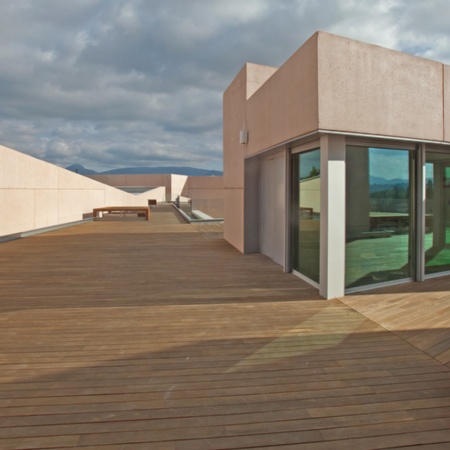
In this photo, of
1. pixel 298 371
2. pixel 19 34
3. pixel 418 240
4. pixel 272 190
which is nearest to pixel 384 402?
pixel 298 371

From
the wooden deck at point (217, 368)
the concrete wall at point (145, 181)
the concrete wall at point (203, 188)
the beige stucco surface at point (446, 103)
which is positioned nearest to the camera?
the wooden deck at point (217, 368)

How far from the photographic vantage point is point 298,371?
297 cm

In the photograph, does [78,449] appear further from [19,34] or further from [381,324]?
[19,34]

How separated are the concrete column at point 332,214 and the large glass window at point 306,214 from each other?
485 mm

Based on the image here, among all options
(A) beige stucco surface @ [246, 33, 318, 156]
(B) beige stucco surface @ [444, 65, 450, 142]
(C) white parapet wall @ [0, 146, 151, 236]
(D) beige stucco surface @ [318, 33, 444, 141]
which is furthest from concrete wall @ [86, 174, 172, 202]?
(D) beige stucco surface @ [318, 33, 444, 141]

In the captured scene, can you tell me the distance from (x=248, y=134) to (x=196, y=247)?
3149mm

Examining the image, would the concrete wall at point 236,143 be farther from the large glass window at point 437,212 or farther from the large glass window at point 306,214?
the large glass window at point 437,212

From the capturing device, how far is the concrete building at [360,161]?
4.88m

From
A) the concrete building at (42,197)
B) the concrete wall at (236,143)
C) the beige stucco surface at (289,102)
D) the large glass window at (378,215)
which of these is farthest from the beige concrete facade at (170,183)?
the large glass window at (378,215)

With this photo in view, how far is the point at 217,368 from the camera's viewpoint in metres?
3.02

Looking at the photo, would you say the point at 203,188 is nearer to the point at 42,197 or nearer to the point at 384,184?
the point at 42,197

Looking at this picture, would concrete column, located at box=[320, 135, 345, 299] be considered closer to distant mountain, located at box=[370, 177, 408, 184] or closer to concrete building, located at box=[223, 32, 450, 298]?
concrete building, located at box=[223, 32, 450, 298]

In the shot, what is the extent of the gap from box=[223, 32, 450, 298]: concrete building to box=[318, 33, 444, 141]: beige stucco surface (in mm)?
13

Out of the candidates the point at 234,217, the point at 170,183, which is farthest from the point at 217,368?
the point at 170,183
